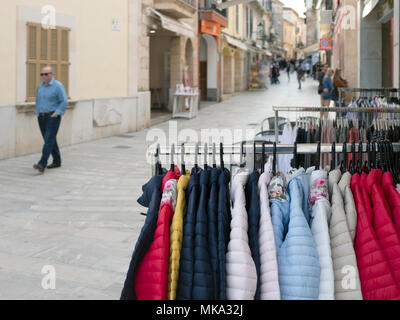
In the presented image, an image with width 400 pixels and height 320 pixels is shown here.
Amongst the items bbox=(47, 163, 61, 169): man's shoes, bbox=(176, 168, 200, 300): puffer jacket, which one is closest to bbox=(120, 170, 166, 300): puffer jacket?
bbox=(176, 168, 200, 300): puffer jacket

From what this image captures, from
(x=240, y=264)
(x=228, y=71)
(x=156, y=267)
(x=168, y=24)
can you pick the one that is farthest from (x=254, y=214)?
(x=228, y=71)

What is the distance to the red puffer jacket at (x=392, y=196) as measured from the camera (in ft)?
7.31

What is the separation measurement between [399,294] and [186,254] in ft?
2.72

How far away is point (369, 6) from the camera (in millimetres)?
10797

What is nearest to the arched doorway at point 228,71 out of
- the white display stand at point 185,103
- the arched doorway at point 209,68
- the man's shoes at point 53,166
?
the arched doorway at point 209,68

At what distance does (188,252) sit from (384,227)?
0.80m

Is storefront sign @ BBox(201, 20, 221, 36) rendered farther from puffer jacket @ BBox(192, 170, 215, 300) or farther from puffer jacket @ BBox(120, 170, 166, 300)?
puffer jacket @ BBox(192, 170, 215, 300)

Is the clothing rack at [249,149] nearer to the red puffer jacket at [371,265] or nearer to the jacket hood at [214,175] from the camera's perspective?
the jacket hood at [214,175]

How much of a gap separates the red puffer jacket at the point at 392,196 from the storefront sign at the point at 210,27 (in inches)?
808

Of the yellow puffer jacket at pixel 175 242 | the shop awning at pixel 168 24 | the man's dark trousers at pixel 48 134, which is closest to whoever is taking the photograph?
the yellow puffer jacket at pixel 175 242

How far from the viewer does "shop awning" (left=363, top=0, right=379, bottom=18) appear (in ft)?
32.8

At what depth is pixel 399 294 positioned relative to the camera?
2.03 metres

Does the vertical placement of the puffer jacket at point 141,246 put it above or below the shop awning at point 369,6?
below
